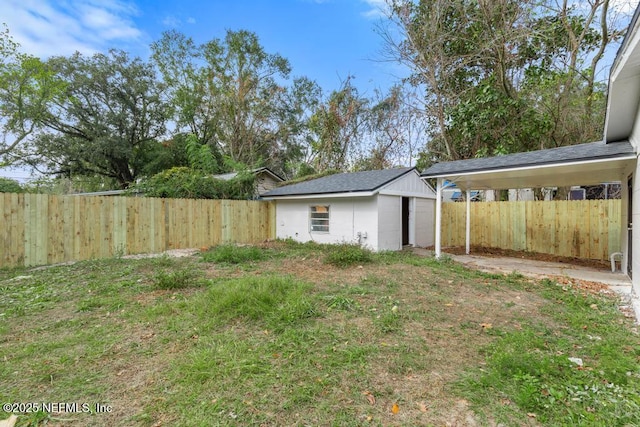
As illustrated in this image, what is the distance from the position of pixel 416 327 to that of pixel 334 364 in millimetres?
1283

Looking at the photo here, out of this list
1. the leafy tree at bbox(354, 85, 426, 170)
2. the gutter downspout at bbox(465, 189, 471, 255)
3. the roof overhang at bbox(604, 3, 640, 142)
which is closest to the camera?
the roof overhang at bbox(604, 3, 640, 142)

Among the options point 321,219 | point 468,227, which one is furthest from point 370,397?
point 468,227

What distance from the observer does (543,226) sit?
28.8ft

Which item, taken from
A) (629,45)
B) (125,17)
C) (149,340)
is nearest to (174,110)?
(125,17)

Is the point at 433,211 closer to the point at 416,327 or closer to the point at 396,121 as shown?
the point at 396,121

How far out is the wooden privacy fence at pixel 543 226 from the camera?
774 centimetres

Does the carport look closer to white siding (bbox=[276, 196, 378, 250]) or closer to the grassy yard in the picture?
white siding (bbox=[276, 196, 378, 250])

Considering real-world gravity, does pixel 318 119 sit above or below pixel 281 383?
above

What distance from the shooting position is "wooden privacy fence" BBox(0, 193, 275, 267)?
6.46 m

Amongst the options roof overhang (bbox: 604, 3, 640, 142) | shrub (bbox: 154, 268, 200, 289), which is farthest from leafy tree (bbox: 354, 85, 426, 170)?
shrub (bbox: 154, 268, 200, 289)

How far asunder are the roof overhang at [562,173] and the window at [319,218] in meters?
3.83

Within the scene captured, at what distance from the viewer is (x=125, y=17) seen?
11391 millimetres

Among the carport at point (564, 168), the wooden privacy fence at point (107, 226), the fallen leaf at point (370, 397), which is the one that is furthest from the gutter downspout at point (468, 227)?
the fallen leaf at point (370, 397)

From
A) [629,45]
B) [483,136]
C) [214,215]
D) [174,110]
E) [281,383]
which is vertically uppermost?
[174,110]
